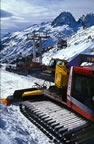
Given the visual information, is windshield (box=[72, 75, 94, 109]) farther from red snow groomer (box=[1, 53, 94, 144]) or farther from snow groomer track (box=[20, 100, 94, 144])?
snow groomer track (box=[20, 100, 94, 144])

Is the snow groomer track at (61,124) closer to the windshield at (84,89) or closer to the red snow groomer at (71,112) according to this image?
the red snow groomer at (71,112)

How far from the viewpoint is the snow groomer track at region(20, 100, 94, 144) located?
5.12 meters

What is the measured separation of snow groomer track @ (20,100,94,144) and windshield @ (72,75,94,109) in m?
0.69

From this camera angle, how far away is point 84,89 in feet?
18.0

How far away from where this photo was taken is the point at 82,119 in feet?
18.9

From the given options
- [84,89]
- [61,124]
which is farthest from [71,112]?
[84,89]

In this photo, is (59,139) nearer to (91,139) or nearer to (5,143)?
(91,139)

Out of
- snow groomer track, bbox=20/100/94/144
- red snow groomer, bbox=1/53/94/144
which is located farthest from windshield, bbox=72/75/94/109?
snow groomer track, bbox=20/100/94/144

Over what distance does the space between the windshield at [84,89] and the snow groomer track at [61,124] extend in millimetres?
686

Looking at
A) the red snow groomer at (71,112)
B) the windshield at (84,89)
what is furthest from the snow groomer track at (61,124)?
the windshield at (84,89)

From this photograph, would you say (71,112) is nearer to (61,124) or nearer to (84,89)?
(61,124)

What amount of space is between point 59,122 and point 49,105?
5.60 ft

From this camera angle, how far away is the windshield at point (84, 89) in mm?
5219

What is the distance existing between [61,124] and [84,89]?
126cm
